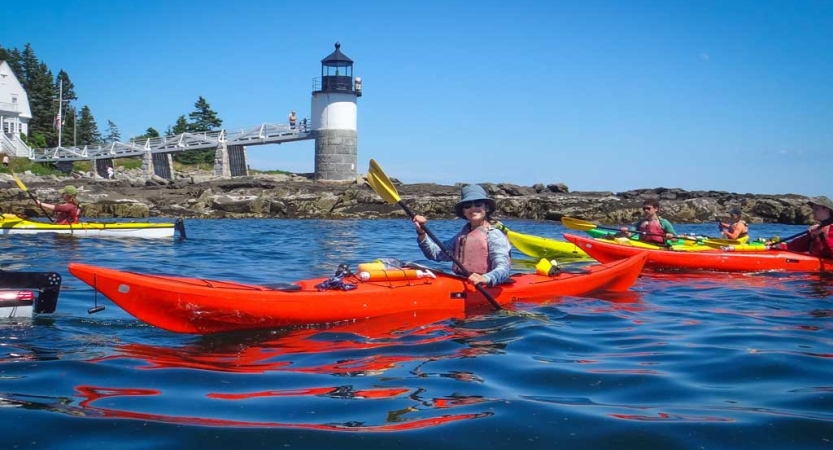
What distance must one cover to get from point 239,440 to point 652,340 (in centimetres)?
364

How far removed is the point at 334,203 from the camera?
94.5 feet

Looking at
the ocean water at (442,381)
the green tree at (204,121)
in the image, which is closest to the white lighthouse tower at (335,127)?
the green tree at (204,121)

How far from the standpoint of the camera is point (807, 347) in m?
5.33

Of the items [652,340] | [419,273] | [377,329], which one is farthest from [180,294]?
[652,340]

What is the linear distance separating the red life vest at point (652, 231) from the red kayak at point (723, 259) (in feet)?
1.96

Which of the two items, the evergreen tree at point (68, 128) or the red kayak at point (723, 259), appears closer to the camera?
the red kayak at point (723, 259)

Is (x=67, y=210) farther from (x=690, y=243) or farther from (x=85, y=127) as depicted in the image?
(x=85, y=127)

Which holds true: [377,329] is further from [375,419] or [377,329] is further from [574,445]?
[574,445]

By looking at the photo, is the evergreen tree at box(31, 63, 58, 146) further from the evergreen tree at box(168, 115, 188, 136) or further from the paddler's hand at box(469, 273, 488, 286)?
the paddler's hand at box(469, 273, 488, 286)

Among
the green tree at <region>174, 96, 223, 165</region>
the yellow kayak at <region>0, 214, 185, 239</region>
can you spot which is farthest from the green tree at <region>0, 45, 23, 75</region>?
the yellow kayak at <region>0, 214, 185, 239</region>

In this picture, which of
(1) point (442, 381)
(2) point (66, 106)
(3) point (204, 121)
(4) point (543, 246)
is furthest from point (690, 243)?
(2) point (66, 106)

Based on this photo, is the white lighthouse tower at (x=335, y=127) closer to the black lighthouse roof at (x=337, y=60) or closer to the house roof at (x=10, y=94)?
the black lighthouse roof at (x=337, y=60)

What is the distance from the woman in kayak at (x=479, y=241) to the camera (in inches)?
261

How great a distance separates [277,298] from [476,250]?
6.94 ft
